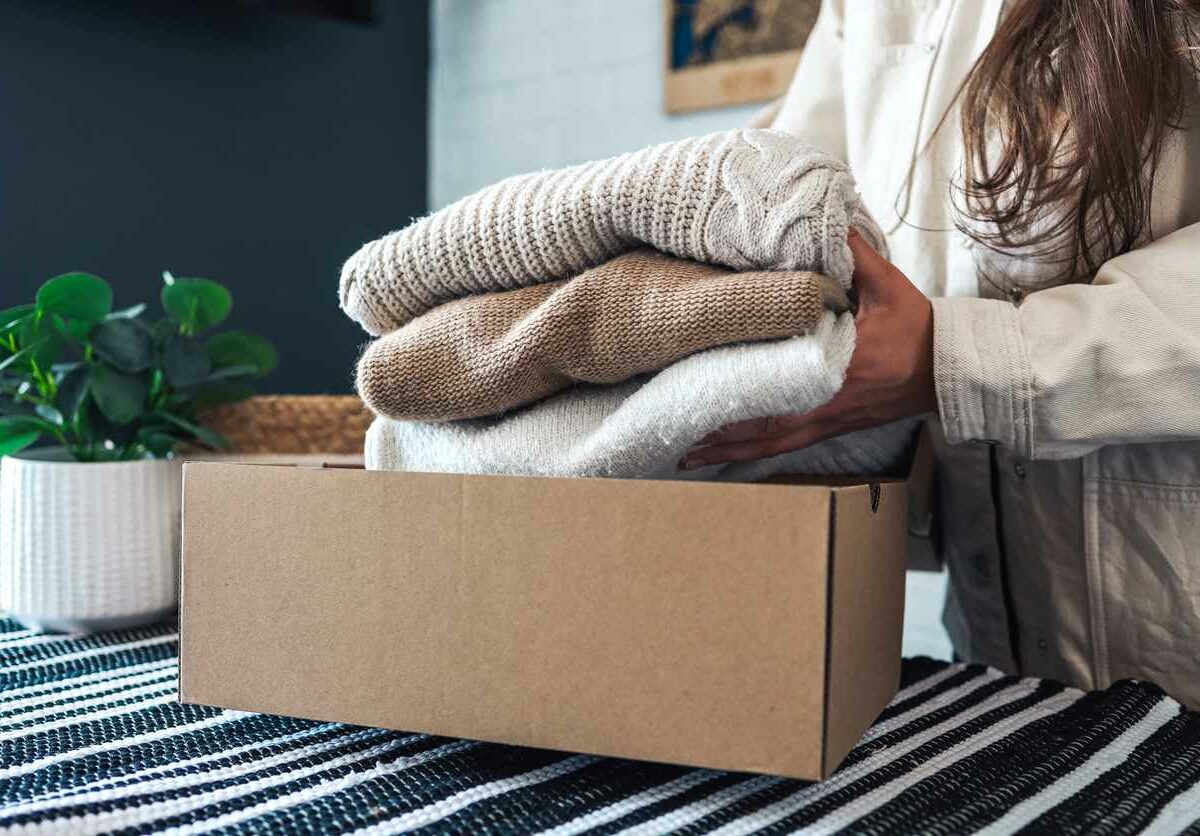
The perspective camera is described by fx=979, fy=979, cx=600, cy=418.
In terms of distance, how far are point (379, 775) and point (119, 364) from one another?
0.47 meters

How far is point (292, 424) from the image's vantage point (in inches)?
37.4

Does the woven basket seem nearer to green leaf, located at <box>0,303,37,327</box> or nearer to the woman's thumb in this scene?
green leaf, located at <box>0,303,37,327</box>

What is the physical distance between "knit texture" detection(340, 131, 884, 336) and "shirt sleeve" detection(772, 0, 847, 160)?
381 mm

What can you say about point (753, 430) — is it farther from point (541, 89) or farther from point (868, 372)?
point (541, 89)

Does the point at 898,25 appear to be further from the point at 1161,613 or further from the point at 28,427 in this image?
the point at 28,427

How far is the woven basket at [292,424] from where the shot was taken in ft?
3.07

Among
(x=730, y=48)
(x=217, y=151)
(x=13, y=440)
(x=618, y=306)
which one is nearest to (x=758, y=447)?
(x=618, y=306)

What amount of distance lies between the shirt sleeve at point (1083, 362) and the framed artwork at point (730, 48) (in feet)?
4.17

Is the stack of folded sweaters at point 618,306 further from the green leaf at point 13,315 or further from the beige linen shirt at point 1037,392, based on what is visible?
the green leaf at point 13,315

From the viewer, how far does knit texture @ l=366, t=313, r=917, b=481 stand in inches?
16.9

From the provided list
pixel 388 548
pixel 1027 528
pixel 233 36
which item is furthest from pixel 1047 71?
pixel 233 36

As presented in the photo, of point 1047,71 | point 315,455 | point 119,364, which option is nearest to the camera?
point 1047,71

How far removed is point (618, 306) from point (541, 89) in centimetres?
170

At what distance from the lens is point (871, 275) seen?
513mm
